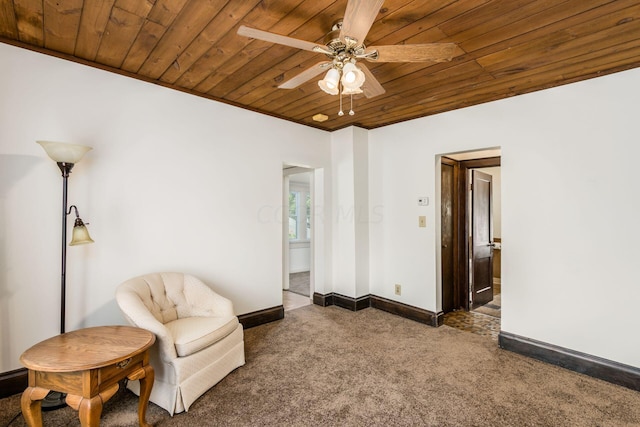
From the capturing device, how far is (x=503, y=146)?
10.3 feet

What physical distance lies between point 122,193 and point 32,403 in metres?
1.55

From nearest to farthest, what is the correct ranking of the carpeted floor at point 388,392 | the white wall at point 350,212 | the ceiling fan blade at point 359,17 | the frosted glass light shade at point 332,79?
the ceiling fan blade at point 359,17 → the frosted glass light shade at point 332,79 → the carpeted floor at point 388,392 → the white wall at point 350,212

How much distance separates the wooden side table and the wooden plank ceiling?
6.35 ft

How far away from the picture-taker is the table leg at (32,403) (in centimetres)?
171

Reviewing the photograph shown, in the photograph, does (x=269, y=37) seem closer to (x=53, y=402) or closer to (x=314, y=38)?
(x=314, y=38)

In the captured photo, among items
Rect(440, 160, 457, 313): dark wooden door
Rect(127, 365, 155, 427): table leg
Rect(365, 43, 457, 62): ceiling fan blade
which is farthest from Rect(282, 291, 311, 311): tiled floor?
Rect(365, 43, 457, 62): ceiling fan blade

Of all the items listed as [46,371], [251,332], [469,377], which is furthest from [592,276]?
[46,371]

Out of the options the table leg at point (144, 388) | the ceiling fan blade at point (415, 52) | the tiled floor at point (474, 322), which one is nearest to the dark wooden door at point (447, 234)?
the tiled floor at point (474, 322)

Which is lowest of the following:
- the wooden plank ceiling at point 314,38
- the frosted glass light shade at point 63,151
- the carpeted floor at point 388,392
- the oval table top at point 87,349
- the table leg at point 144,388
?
the carpeted floor at point 388,392

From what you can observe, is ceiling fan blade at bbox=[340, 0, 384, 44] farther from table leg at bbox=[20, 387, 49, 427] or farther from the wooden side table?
table leg at bbox=[20, 387, 49, 427]

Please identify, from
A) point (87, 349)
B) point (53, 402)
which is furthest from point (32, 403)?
point (53, 402)

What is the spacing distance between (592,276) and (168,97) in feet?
13.1

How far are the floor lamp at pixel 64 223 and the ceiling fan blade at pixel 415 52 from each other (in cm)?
204

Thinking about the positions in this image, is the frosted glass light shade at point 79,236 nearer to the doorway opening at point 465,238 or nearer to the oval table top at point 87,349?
the oval table top at point 87,349
